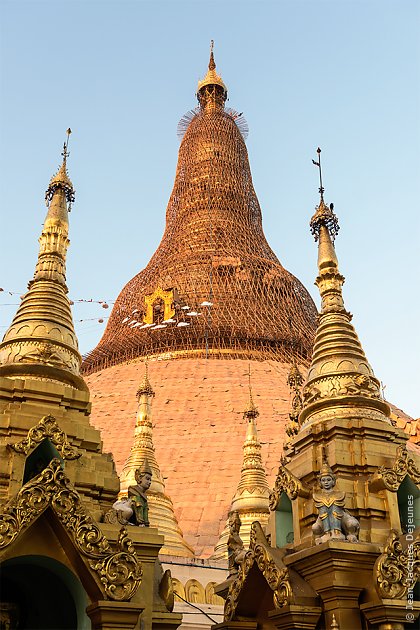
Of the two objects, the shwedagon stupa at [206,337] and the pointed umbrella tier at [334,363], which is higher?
the shwedagon stupa at [206,337]

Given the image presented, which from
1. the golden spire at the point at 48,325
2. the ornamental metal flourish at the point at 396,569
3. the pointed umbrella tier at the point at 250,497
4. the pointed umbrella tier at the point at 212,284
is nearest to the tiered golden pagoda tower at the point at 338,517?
the ornamental metal flourish at the point at 396,569

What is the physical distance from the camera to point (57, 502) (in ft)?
28.5

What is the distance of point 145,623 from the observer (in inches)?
371

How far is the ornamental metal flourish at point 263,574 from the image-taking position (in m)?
10.0

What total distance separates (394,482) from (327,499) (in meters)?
1.32

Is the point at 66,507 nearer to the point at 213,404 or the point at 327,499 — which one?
the point at 327,499

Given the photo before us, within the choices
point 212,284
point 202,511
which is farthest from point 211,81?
point 202,511

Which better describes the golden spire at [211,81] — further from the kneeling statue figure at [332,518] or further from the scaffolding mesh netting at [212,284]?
the kneeling statue figure at [332,518]

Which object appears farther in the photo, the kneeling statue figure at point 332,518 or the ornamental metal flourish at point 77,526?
the kneeling statue figure at point 332,518

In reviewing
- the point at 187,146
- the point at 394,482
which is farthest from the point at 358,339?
the point at 187,146

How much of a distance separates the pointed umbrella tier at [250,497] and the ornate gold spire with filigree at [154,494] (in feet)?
3.79

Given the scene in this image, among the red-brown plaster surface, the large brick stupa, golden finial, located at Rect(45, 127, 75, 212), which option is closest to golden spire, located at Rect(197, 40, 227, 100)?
the large brick stupa

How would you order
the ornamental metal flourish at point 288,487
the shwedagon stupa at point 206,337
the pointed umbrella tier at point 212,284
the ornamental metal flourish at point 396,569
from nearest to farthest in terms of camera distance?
the ornamental metal flourish at point 396,569, the ornamental metal flourish at point 288,487, the shwedagon stupa at point 206,337, the pointed umbrella tier at point 212,284

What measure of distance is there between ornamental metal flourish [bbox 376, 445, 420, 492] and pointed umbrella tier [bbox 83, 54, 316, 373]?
25595 mm
